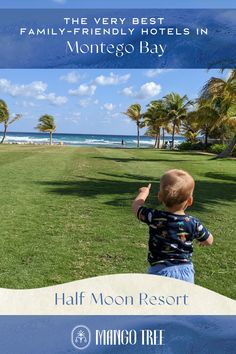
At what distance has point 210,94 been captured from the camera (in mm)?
27406

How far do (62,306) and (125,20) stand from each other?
9.04ft

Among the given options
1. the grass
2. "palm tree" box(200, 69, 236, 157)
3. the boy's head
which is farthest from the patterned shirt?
"palm tree" box(200, 69, 236, 157)

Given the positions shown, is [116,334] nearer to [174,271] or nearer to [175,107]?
[174,271]

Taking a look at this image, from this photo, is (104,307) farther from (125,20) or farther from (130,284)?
(125,20)

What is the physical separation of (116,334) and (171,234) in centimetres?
75

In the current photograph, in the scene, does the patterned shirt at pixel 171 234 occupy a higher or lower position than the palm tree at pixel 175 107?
lower

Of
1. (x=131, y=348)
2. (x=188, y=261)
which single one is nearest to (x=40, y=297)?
(x=131, y=348)

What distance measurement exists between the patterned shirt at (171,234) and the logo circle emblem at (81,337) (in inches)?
25.9

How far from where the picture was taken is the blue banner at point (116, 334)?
2916mm

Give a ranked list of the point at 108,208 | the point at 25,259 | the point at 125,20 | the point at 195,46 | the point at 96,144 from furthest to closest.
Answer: the point at 96,144
the point at 108,208
the point at 25,259
the point at 195,46
the point at 125,20

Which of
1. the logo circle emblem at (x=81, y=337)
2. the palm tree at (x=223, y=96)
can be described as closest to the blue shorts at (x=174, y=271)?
the logo circle emblem at (x=81, y=337)

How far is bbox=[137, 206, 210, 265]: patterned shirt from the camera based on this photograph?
2.95 metres

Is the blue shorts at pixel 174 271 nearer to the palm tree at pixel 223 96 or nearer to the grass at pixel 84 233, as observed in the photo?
the grass at pixel 84 233

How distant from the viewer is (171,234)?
116 inches
